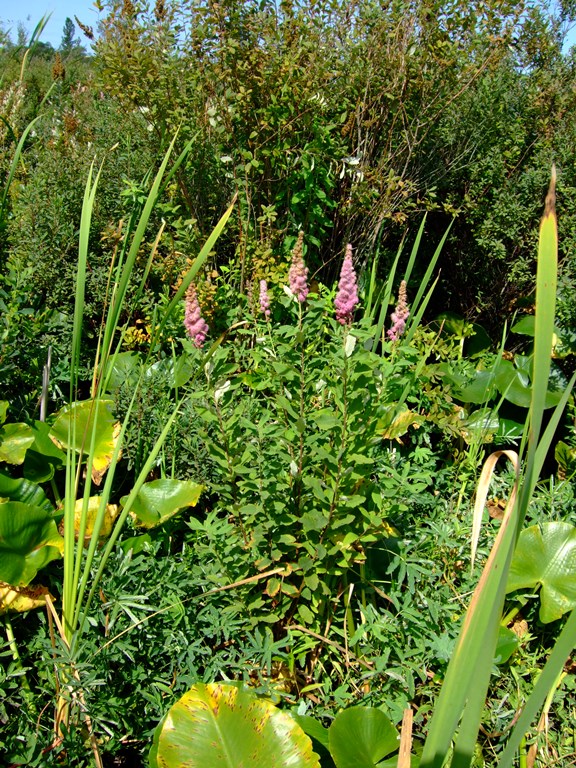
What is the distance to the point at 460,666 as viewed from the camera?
2.50 feet

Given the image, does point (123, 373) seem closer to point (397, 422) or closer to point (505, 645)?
point (397, 422)

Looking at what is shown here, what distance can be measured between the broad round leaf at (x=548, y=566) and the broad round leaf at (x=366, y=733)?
690 millimetres

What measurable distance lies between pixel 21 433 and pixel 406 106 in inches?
96.1

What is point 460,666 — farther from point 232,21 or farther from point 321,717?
point 232,21

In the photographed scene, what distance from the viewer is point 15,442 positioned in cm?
203

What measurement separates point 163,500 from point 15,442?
0.50m

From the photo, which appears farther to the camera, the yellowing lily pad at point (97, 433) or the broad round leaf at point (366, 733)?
the yellowing lily pad at point (97, 433)

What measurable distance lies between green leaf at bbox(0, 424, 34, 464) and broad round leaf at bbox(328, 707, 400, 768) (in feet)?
3.88

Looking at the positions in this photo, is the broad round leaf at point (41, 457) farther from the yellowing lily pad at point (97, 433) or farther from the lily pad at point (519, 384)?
the lily pad at point (519, 384)

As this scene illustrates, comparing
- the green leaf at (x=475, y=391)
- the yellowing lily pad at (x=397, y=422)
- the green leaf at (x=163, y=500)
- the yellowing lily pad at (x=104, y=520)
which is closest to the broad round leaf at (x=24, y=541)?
the yellowing lily pad at (x=104, y=520)

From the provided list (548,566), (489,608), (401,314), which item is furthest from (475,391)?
(489,608)

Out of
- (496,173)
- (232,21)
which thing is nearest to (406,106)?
(496,173)

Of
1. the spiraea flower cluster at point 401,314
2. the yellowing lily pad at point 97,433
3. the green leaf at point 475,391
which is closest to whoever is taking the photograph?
the spiraea flower cluster at point 401,314

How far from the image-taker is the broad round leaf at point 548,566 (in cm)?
200
